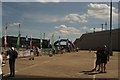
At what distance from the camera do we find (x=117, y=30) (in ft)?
291

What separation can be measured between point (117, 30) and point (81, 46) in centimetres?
3374

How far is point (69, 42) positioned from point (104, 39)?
4027 cm

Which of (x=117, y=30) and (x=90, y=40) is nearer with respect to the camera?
(x=117, y=30)

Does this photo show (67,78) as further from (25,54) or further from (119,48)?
(119,48)

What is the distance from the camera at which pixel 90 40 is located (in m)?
109

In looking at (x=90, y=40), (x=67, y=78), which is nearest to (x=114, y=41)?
(x=90, y=40)

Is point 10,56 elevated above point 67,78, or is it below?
above

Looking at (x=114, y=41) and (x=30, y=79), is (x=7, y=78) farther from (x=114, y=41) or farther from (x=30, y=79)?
(x=114, y=41)

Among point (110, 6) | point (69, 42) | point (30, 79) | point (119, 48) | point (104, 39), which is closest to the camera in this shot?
point (30, 79)

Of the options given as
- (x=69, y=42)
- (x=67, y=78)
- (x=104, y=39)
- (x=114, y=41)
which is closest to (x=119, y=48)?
(x=114, y=41)

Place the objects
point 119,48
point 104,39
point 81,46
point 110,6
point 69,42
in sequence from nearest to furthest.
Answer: point 110,6, point 69,42, point 119,48, point 104,39, point 81,46

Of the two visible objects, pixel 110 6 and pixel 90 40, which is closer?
pixel 110 6

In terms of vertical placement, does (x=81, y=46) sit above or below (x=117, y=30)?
below

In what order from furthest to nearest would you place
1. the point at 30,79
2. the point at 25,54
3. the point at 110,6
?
the point at 110,6
the point at 25,54
the point at 30,79
